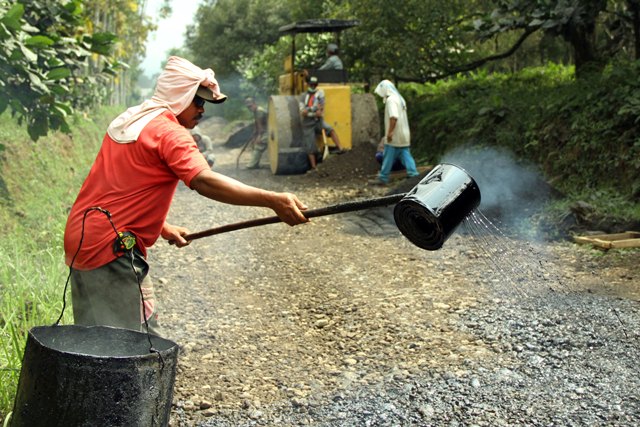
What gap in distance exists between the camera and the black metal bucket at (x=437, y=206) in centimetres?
353

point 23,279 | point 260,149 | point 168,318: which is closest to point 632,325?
point 168,318

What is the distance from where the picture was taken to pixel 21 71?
780 cm

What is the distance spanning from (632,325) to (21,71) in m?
5.95

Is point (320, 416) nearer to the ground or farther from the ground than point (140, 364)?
nearer to the ground

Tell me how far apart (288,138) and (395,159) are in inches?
118

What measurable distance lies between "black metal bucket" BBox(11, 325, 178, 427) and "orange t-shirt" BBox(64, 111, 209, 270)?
0.60 meters

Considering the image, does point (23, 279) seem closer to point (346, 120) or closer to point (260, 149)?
point (346, 120)

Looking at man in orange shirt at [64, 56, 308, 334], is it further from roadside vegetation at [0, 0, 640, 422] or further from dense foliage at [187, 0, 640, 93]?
dense foliage at [187, 0, 640, 93]

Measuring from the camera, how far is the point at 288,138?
1524 cm

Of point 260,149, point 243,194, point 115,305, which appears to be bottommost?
point 260,149

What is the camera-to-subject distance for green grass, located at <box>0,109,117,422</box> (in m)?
4.80

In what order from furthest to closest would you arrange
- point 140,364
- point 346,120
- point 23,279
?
1. point 346,120
2. point 23,279
3. point 140,364

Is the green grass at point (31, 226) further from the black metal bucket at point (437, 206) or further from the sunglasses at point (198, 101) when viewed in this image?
the black metal bucket at point (437, 206)

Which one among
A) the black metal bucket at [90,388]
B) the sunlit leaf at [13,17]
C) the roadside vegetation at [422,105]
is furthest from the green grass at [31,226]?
the sunlit leaf at [13,17]
